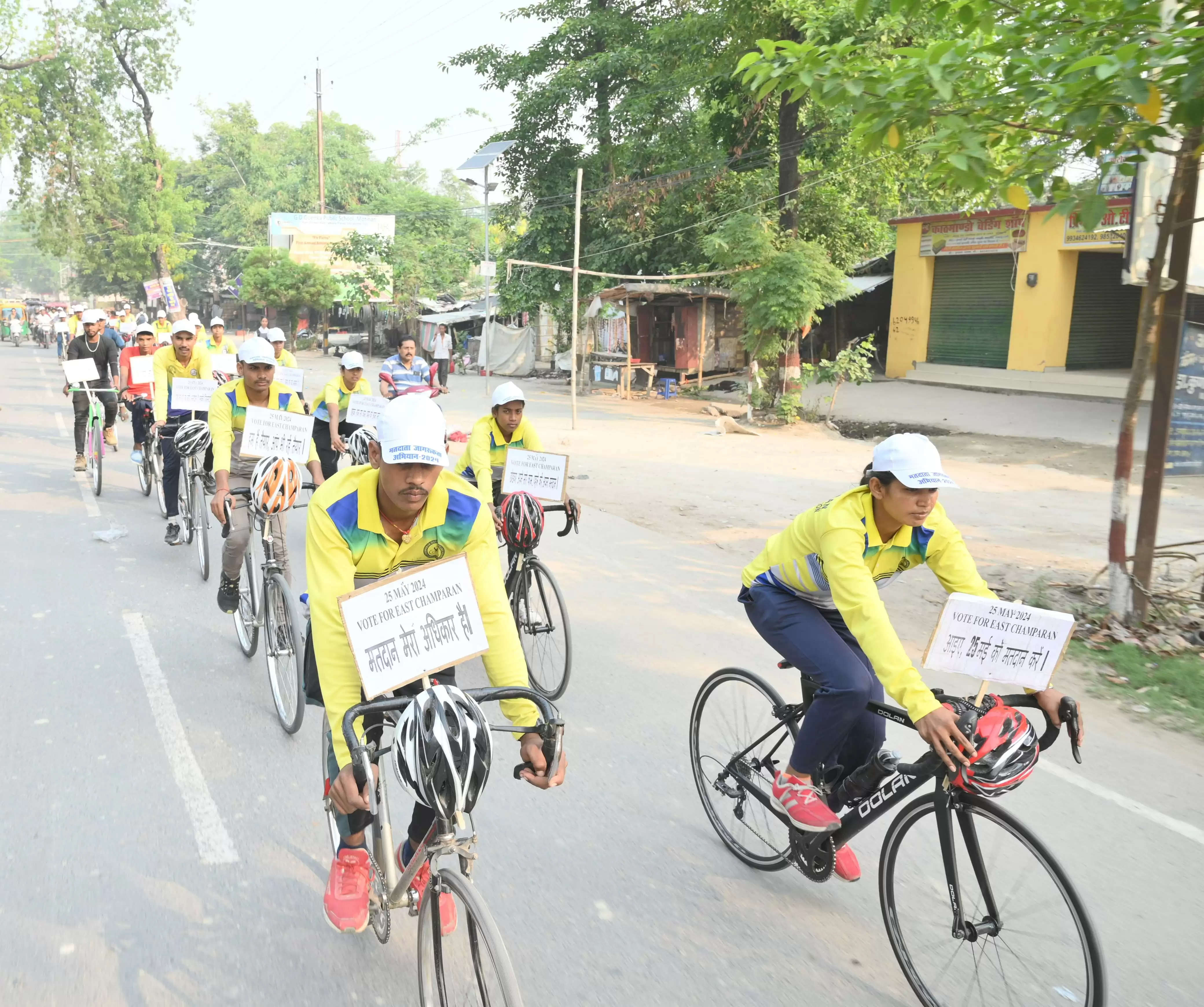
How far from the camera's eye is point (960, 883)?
2.97 m

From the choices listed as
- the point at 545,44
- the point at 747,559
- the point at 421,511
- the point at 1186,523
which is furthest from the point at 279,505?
the point at 545,44

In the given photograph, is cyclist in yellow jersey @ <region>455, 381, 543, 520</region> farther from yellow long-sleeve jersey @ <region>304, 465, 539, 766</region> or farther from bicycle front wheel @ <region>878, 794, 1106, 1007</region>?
bicycle front wheel @ <region>878, 794, 1106, 1007</region>

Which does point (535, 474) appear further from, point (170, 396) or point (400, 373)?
point (400, 373)

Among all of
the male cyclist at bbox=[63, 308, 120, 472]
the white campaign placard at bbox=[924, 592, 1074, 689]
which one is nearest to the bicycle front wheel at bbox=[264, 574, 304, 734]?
the white campaign placard at bbox=[924, 592, 1074, 689]

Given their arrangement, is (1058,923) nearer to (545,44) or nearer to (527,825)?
(527,825)

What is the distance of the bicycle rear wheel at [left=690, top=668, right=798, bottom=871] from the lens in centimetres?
383

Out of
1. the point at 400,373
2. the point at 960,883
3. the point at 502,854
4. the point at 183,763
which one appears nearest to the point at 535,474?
the point at 183,763

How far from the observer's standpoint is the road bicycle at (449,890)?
2307 mm

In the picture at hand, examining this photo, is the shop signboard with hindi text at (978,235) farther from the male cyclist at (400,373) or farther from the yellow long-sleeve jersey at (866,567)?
the yellow long-sleeve jersey at (866,567)

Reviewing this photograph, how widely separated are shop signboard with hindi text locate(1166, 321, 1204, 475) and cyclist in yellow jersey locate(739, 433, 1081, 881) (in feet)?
15.0

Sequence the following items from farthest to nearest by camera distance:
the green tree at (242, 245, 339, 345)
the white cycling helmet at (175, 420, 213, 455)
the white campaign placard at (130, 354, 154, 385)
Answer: the green tree at (242, 245, 339, 345) → the white campaign placard at (130, 354, 154, 385) → the white cycling helmet at (175, 420, 213, 455)

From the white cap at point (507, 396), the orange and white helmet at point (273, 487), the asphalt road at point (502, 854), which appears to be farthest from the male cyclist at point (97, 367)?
the orange and white helmet at point (273, 487)

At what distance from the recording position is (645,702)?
18.2 ft

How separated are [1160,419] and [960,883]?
16.7 feet
